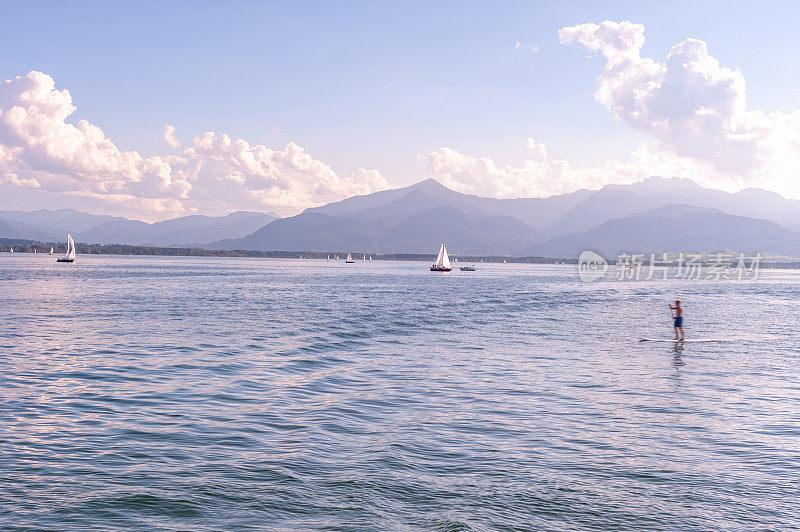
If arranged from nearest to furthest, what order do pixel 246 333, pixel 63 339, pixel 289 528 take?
pixel 289 528, pixel 63 339, pixel 246 333

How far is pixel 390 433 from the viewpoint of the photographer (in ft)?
78.7

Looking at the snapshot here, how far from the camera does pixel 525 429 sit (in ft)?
81.0

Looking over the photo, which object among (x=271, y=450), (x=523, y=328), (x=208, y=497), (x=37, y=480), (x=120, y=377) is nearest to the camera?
(x=208, y=497)

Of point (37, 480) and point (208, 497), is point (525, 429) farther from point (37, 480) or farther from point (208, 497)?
point (37, 480)

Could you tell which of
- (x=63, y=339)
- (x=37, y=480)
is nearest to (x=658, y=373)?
(x=37, y=480)

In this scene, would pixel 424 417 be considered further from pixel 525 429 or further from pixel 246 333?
pixel 246 333

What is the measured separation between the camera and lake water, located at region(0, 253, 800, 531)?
16.3 metres

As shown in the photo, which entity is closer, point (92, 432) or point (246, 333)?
point (92, 432)

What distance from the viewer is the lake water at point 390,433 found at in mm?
16328

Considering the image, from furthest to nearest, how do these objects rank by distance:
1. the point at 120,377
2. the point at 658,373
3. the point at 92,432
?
1. the point at 658,373
2. the point at 120,377
3. the point at 92,432

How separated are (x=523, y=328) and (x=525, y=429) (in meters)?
41.7

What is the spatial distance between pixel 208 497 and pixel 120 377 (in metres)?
20.1

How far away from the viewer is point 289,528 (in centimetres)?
1507

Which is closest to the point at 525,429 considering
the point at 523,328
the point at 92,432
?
the point at 92,432
